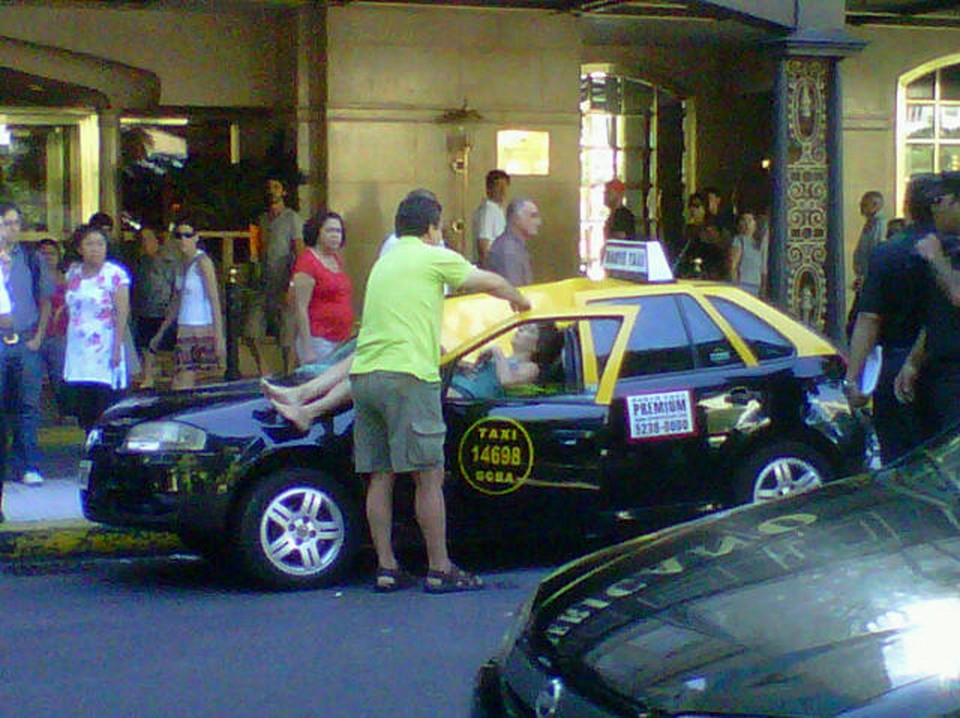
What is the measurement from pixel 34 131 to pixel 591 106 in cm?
569

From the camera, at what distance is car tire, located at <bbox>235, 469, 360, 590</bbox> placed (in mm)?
8250

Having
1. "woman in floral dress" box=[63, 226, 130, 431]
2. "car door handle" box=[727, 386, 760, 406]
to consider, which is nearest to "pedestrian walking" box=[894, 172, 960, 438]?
"car door handle" box=[727, 386, 760, 406]

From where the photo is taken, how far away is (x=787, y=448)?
354 inches

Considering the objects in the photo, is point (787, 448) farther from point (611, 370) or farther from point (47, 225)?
point (47, 225)

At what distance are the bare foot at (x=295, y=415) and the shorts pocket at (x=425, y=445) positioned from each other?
1.99 feet

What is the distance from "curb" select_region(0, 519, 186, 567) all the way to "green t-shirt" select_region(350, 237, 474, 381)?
7.16ft

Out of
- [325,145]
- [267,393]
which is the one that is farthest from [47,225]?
[267,393]

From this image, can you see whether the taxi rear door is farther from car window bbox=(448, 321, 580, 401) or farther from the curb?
the curb

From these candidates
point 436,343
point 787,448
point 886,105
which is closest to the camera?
point 436,343

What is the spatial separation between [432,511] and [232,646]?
4.02 ft

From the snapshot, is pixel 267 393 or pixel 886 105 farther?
pixel 886 105

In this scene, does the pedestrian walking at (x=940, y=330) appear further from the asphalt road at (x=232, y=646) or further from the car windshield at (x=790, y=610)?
the car windshield at (x=790, y=610)

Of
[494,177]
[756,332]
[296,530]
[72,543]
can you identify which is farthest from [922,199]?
[494,177]

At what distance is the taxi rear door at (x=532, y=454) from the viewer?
27.7 feet
